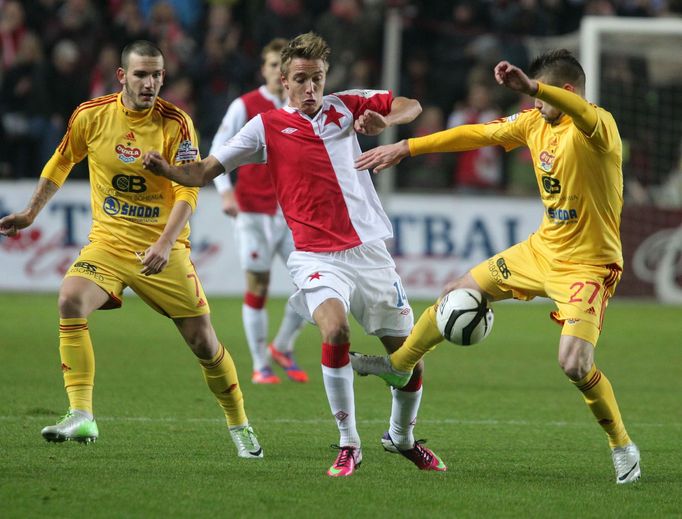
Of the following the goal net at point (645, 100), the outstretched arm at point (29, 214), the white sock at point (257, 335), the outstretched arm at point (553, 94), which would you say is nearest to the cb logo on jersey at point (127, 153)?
the outstretched arm at point (29, 214)

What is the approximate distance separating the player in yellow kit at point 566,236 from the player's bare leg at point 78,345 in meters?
1.45

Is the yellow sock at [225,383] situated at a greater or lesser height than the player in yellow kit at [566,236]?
lesser

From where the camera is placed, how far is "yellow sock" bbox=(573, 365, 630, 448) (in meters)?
6.16

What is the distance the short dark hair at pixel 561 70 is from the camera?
242 inches

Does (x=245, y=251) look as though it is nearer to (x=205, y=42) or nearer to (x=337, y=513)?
(x=337, y=513)

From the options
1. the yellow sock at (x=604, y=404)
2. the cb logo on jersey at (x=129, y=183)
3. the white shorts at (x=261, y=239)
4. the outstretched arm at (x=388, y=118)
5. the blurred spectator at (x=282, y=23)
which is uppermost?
the outstretched arm at (x=388, y=118)

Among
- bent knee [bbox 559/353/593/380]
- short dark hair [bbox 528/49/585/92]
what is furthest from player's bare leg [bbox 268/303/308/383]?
short dark hair [bbox 528/49/585/92]

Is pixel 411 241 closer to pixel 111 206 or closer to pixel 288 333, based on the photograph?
pixel 288 333

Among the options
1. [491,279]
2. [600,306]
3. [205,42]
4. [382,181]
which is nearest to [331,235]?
[491,279]

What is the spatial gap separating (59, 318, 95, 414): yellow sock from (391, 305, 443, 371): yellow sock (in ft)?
5.43

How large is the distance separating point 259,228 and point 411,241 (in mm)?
5724

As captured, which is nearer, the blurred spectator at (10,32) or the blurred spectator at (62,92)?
the blurred spectator at (62,92)

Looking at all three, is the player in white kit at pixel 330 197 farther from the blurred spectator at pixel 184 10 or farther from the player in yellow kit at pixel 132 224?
the blurred spectator at pixel 184 10

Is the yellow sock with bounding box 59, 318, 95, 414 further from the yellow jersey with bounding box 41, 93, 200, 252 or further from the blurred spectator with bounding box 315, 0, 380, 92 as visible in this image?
the blurred spectator with bounding box 315, 0, 380, 92
